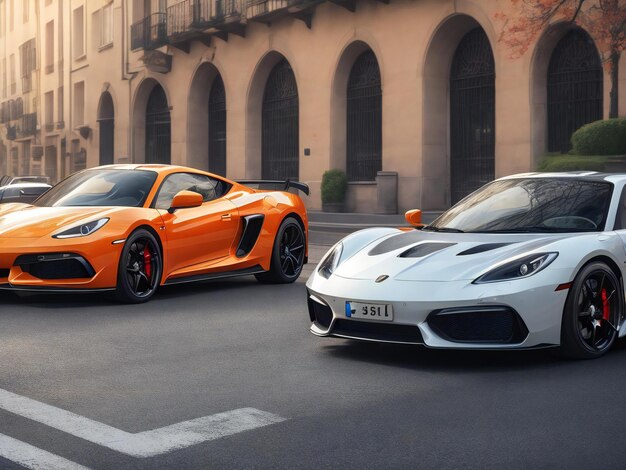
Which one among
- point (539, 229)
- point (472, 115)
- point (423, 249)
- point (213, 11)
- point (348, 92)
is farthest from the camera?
point (213, 11)

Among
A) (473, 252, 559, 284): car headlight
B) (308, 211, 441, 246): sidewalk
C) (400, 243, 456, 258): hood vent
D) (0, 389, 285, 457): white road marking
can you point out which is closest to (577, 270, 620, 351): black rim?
(473, 252, 559, 284): car headlight

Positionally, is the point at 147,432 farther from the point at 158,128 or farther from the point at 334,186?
the point at 158,128

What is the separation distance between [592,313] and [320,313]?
5.73 ft

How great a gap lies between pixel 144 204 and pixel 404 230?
303cm

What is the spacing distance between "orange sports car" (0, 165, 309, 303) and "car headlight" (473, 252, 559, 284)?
4.02m

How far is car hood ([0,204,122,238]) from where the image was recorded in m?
9.04

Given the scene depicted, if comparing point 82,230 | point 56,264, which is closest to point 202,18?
point 82,230

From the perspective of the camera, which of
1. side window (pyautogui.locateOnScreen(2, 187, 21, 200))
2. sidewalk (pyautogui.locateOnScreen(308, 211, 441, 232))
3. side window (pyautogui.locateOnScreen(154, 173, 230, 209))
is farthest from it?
sidewalk (pyautogui.locateOnScreen(308, 211, 441, 232))

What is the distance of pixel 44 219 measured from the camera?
9250 mm

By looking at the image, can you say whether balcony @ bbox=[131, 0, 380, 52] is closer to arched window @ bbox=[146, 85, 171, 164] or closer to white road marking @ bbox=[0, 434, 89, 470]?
arched window @ bbox=[146, 85, 171, 164]

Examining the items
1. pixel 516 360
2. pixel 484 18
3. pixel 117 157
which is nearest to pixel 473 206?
pixel 516 360

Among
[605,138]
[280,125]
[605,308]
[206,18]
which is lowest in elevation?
[605,308]

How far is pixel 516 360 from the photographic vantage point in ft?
21.0

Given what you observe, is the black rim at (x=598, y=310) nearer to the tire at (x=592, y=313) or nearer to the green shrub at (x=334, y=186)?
the tire at (x=592, y=313)
